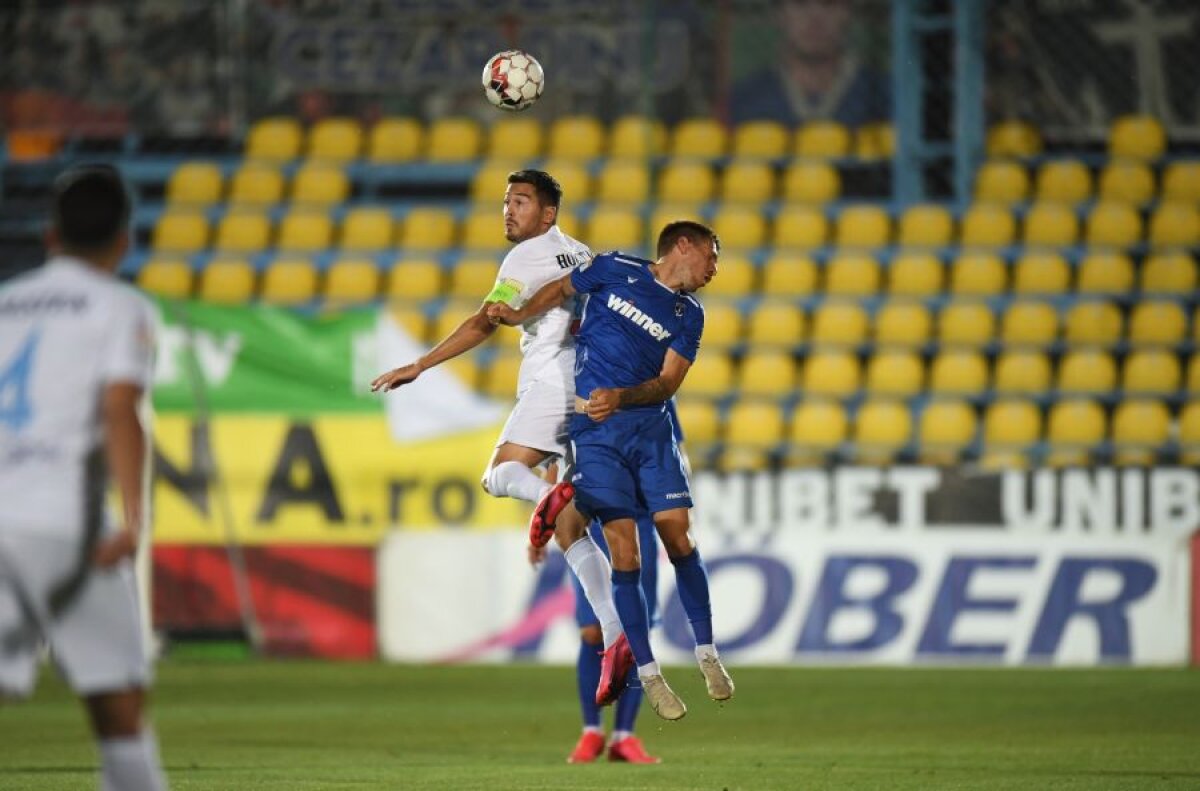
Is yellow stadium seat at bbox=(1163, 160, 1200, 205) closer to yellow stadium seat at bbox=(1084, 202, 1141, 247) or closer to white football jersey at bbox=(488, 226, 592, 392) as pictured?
yellow stadium seat at bbox=(1084, 202, 1141, 247)

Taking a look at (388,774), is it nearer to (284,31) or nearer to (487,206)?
(487,206)

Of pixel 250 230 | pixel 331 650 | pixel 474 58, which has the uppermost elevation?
pixel 474 58

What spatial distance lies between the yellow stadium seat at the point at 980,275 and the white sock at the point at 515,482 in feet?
29.5

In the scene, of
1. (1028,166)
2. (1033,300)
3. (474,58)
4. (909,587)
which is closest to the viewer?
(909,587)

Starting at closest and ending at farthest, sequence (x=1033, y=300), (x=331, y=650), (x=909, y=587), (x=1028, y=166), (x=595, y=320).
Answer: (x=595, y=320) → (x=909, y=587) → (x=331, y=650) → (x=1033, y=300) → (x=1028, y=166)

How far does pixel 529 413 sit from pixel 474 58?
1219cm

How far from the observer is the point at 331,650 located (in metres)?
16.4

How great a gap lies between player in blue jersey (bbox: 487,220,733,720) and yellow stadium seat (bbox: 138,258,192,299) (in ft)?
35.4

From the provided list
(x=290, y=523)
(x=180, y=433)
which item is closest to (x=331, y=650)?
(x=290, y=523)

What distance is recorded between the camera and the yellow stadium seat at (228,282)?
64.2ft

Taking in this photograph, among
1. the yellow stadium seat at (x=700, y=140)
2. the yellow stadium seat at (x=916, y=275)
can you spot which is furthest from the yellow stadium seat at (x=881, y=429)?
the yellow stadium seat at (x=700, y=140)

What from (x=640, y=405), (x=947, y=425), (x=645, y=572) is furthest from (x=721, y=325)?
(x=640, y=405)

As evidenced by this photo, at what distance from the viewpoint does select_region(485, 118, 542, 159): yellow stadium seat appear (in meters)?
20.3

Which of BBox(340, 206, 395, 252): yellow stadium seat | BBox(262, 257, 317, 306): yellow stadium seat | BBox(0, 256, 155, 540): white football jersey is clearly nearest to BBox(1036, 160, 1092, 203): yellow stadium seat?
BBox(340, 206, 395, 252): yellow stadium seat
